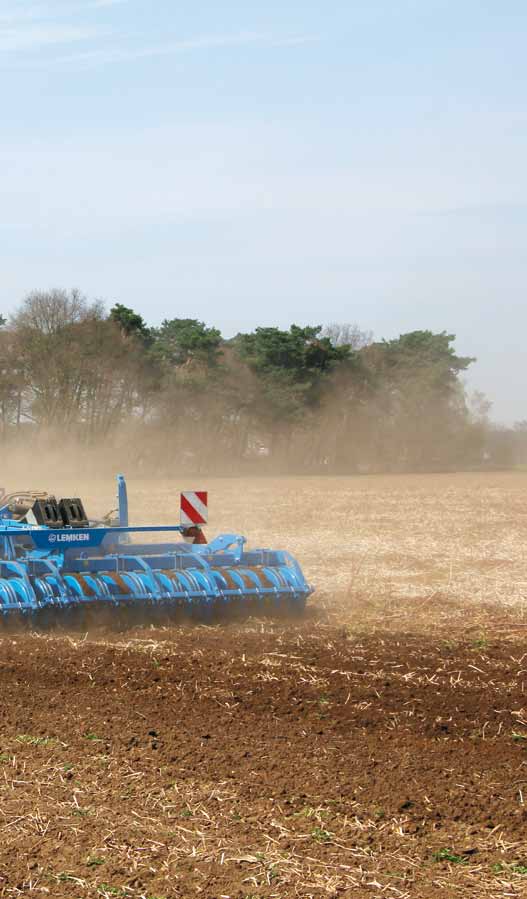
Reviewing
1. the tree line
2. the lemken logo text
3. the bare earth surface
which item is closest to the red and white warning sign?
the lemken logo text

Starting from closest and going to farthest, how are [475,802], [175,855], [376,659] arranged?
[175,855]
[475,802]
[376,659]

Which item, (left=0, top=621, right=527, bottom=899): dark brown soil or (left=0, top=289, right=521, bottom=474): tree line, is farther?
(left=0, top=289, right=521, bottom=474): tree line

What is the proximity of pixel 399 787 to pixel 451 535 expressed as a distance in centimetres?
1463

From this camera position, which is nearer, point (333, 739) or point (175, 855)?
point (175, 855)

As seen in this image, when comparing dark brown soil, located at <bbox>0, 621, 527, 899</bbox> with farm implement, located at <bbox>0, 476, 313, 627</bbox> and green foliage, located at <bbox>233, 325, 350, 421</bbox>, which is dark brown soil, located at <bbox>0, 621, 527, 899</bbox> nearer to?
farm implement, located at <bbox>0, 476, 313, 627</bbox>

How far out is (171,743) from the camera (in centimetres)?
598

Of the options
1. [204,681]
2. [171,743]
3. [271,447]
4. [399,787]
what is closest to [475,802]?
[399,787]

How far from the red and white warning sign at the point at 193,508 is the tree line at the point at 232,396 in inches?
1095

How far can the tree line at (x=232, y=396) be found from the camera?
3941cm

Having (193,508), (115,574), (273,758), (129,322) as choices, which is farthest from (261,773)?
(129,322)

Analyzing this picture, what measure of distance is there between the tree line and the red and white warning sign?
91.2ft

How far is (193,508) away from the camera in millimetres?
11305

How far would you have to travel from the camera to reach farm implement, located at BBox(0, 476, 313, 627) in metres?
9.43

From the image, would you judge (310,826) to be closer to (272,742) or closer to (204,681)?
(272,742)
